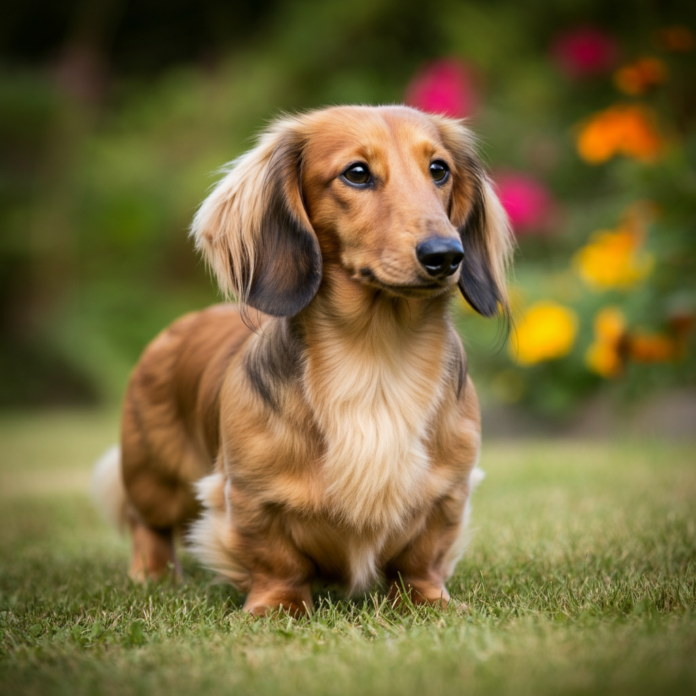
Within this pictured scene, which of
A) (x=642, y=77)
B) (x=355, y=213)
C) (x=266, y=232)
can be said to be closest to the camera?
(x=355, y=213)

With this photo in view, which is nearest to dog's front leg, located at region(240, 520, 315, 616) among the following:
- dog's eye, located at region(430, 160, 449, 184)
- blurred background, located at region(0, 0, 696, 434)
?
dog's eye, located at region(430, 160, 449, 184)

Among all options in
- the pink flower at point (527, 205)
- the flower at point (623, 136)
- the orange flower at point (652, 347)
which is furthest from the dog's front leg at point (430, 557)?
the pink flower at point (527, 205)

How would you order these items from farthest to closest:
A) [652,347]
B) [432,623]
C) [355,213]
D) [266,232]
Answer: [652,347], [266,232], [355,213], [432,623]

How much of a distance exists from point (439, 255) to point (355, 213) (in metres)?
0.36

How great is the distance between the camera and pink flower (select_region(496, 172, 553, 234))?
24.0 ft

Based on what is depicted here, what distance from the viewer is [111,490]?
3.80 m

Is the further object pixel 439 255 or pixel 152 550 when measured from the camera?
pixel 152 550

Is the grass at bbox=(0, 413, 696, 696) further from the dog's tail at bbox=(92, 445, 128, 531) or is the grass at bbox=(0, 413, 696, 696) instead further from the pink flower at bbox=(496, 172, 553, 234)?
the pink flower at bbox=(496, 172, 553, 234)

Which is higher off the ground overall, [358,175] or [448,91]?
[448,91]

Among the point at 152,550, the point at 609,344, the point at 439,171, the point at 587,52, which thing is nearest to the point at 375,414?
the point at 439,171

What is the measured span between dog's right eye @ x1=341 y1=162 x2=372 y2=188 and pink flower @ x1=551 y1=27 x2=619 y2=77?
241 inches

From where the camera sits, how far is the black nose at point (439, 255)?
225 centimetres

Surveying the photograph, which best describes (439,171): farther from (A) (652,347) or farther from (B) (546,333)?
(B) (546,333)

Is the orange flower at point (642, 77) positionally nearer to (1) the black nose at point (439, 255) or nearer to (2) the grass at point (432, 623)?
(2) the grass at point (432, 623)
